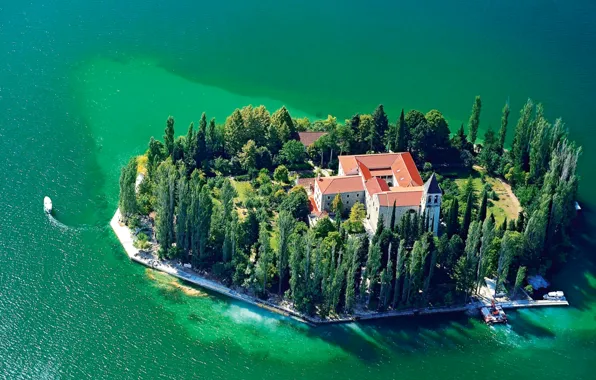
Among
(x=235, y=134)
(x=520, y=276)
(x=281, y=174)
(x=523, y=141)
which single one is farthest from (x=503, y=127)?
(x=235, y=134)

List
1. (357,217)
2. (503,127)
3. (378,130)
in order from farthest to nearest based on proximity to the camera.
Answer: (503,127) → (378,130) → (357,217)

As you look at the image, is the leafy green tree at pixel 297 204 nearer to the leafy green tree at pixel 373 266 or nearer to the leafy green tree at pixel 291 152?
the leafy green tree at pixel 291 152

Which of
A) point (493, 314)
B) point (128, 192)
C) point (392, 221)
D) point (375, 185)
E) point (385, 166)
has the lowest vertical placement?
point (493, 314)

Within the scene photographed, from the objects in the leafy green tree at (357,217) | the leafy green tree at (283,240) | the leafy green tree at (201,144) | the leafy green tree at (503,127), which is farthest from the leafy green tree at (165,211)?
the leafy green tree at (503,127)

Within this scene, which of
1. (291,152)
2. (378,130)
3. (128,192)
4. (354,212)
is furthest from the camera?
(378,130)

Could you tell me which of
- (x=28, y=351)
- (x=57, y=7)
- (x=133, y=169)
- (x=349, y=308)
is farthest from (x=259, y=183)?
(x=57, y=7)

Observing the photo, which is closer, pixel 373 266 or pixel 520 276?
pixel 373 266

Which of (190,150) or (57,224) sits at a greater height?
(190,150)

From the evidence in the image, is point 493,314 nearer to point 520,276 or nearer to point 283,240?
point 520,276
